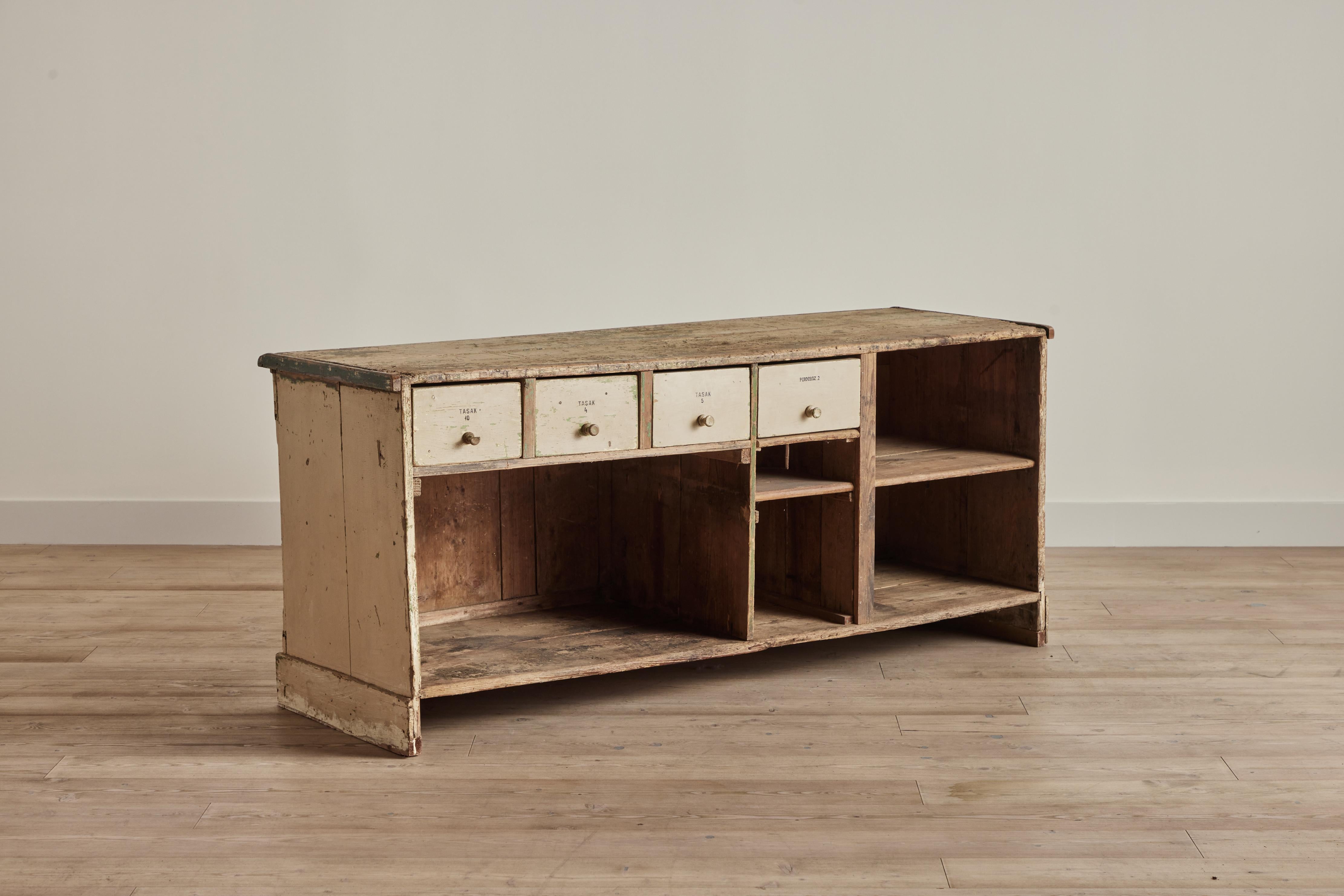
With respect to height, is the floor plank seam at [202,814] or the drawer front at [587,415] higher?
the drawer front at [587,415]

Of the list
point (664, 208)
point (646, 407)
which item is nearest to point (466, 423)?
point (646, 407)

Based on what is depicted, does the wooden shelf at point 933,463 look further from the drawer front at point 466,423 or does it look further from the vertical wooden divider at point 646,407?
the drawer front at point 466,423

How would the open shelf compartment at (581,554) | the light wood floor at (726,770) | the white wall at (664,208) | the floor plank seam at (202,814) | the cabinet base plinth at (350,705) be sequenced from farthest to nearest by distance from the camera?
1. the white wall at (664,208)
2. the open shelf compartment at (581,554)
3. the cabinet base plinth at (350,705)
4. the floor plank seam at (202,814)
5. the light wood floor at (726,770)

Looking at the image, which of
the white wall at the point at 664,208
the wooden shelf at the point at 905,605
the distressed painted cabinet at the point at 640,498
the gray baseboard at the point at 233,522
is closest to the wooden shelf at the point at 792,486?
the distressed painted cabinet at the point at 640,498

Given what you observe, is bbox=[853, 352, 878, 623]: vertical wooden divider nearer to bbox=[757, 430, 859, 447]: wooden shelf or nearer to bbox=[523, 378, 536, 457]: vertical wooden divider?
bbox=[757, 430, 859, 447]: wooden shelf

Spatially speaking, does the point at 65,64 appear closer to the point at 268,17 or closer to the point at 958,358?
the point at 268,17

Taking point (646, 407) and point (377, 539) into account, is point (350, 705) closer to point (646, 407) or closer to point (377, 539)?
point (377, 539)

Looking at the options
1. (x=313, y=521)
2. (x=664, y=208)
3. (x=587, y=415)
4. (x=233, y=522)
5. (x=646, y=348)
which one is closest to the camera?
(x=587, y=415)

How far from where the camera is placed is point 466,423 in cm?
303

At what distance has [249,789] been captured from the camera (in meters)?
2.92

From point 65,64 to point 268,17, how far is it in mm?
716

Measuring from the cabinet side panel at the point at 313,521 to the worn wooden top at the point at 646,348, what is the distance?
0.28 feet

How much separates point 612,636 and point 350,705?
66 centimetres

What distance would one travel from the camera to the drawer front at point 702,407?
3250mm
